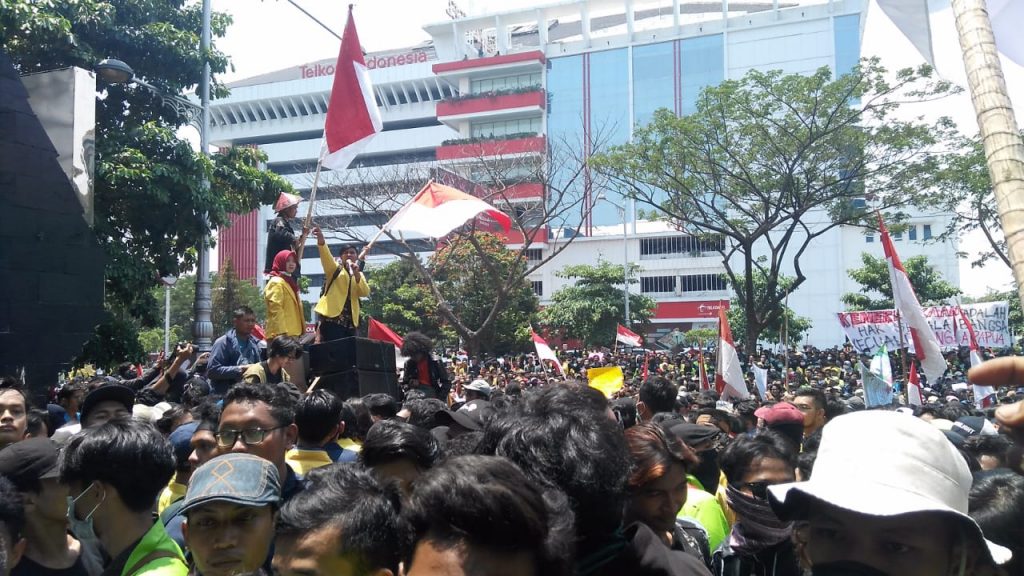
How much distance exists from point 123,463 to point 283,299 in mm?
4265

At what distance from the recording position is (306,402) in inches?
154

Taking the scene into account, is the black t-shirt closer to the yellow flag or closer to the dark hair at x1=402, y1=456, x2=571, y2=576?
the dark hair at x1=402, y1=456, x2=571, y2=576

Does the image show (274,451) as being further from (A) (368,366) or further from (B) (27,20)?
(B) (27,20)

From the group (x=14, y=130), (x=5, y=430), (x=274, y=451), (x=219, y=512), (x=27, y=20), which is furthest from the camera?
(x=27, y=20)

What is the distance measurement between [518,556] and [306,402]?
2.60 meters

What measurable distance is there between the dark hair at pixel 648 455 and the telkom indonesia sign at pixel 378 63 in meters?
62.8

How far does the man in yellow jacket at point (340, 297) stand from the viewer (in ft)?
23.7

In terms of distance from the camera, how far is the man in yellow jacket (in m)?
7.24

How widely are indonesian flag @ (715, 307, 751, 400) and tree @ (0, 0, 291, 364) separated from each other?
7.75 m

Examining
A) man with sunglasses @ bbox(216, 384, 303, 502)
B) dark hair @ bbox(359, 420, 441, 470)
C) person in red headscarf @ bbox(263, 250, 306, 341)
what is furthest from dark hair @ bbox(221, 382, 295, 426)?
person in red headscarf @ bbox(263, 250, 306, 341)

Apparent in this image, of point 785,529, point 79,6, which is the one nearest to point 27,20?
point 79,6

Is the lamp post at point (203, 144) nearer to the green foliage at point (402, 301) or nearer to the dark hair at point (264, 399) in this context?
the dark hair at point (264, 399)

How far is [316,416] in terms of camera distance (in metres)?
3.94

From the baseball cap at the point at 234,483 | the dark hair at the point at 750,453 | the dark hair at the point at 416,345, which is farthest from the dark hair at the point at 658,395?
the baseball cap at the point at 234,483
